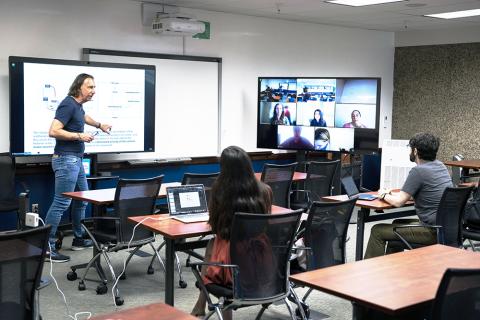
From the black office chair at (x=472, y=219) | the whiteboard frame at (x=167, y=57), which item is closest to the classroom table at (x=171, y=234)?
the black office chair at (x=472, y=219)

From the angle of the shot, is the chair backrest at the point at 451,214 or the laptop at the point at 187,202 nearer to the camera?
the laptop at the point at 187,202

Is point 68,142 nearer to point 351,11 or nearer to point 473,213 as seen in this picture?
point 473,213

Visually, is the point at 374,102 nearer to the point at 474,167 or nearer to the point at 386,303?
the point at 474,167

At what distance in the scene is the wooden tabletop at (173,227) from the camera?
366 centimetres

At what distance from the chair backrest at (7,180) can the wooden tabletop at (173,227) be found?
2.35 m

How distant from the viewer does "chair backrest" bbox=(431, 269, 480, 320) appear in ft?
7.25

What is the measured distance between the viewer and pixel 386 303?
91.7 inches

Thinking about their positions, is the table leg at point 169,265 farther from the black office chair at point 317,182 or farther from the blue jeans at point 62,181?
the black office chair at point 317,182

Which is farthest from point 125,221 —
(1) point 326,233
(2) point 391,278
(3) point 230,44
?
(3) point 230,44

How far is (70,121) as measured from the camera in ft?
17.9

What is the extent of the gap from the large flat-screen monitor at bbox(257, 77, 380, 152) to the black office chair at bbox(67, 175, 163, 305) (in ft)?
11.9

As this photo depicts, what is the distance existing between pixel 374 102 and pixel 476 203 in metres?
2.50

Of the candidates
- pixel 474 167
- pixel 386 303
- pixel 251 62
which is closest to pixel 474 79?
pixel 474 167

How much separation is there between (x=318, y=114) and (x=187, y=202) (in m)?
4.00
